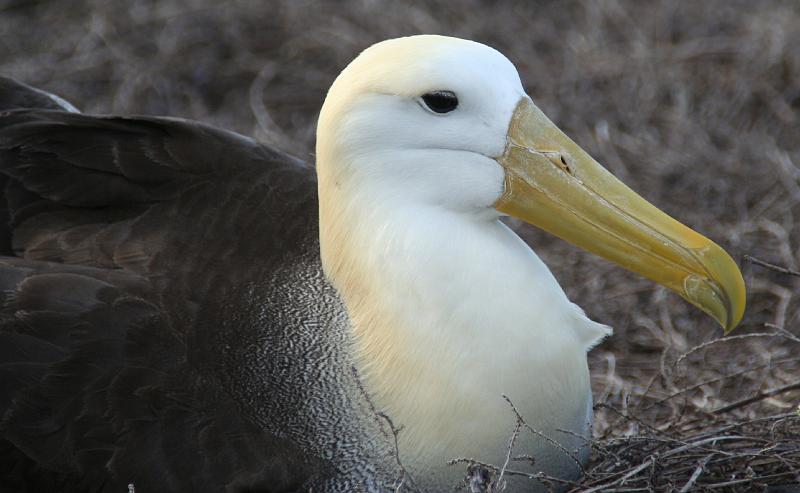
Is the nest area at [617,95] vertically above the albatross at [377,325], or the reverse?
the albatross at [377,325]

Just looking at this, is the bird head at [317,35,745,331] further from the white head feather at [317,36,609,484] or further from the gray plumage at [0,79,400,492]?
the gray plumage at [0,79,400,492]

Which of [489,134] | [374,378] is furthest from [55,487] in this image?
[489,134]

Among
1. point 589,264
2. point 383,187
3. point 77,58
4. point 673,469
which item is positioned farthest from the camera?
point 77,58

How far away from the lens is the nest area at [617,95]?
5590mm

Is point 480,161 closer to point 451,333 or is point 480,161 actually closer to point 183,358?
point 451,333

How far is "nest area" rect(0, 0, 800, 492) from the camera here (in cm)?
559

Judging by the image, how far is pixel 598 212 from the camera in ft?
12.8

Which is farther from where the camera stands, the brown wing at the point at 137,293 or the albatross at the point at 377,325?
the brown wing at the point at 137,293

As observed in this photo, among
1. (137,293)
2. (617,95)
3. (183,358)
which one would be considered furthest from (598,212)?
(617,95)

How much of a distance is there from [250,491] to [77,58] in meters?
4.48

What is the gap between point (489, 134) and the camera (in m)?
3.84

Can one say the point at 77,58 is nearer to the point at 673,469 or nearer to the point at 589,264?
the point at 589,264

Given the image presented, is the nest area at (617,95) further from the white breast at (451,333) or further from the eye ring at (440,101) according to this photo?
the eye ring at (440,101)

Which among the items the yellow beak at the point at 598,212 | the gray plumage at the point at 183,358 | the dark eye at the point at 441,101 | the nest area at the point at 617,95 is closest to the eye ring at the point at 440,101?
the dark eye at the point at 441,101
